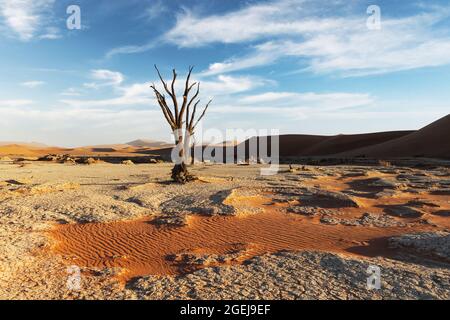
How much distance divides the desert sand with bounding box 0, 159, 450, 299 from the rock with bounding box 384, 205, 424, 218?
3 cm

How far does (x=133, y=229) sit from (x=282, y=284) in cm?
426

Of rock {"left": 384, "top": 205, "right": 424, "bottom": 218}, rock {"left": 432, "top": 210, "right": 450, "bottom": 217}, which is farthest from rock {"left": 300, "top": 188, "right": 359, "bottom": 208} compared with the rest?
rock {"left": 432, "top": 210, "right": 450, "bottom": 217}

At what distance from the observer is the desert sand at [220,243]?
14.9 ft

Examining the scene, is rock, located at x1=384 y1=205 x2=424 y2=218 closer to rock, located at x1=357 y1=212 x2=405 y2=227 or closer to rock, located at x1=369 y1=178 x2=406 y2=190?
rock, located at x1=357 y1=212 x2=405 y2=227

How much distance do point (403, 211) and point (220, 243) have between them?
5.54 metres

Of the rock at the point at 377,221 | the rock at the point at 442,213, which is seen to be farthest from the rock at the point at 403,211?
the rock at the point at 377,221

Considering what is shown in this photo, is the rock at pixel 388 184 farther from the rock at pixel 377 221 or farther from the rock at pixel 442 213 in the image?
the rock at pixel 377 221

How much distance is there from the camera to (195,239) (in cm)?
707

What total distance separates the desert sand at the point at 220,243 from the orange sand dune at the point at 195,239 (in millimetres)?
23

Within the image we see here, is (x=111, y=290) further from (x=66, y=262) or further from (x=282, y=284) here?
(x=282, y=284)

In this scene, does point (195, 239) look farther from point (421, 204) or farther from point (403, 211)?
point (421, 204)
